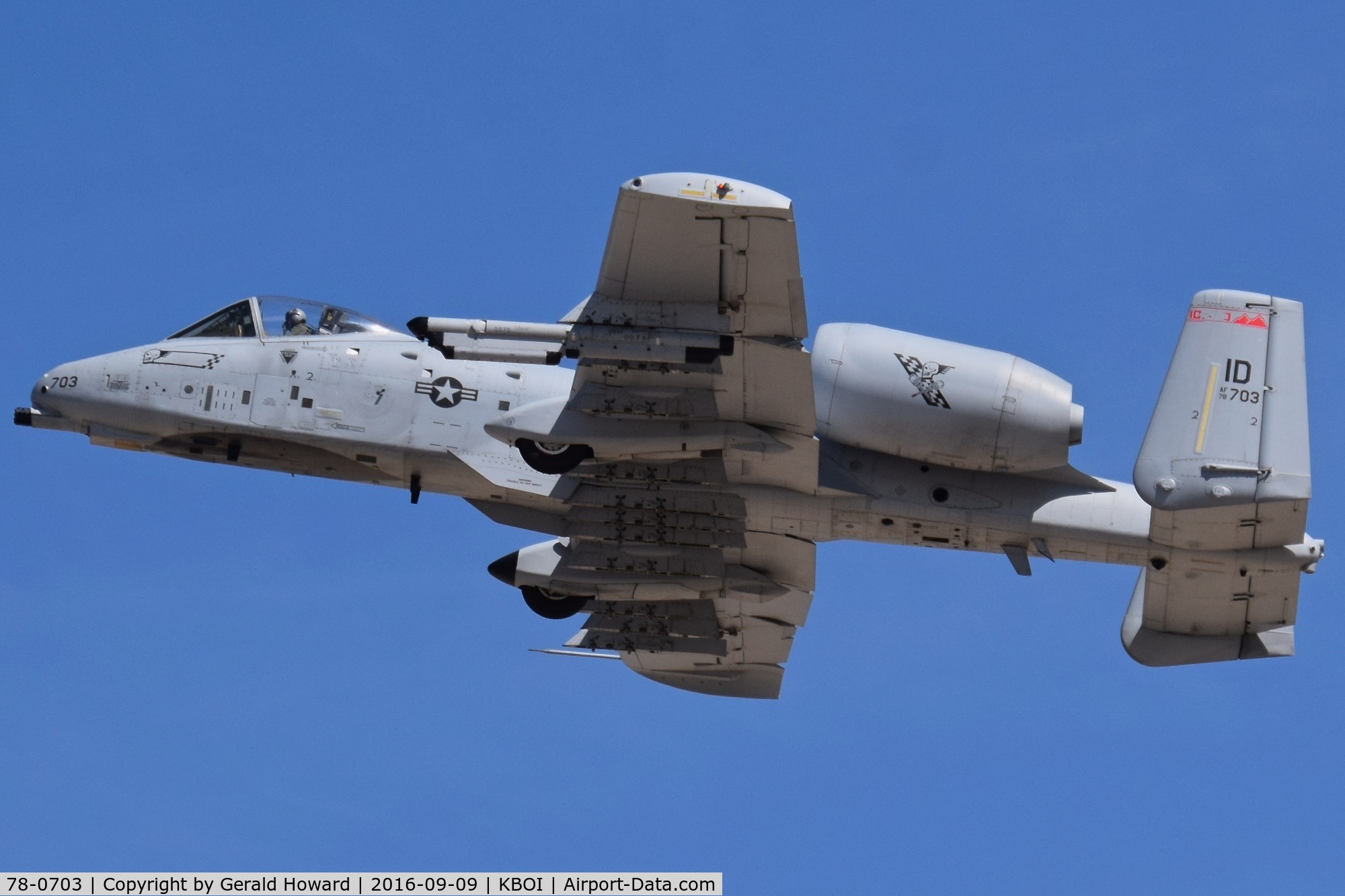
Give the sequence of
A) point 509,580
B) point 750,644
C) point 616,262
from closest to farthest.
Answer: point 616,262 < point 509,580 < point 750,644

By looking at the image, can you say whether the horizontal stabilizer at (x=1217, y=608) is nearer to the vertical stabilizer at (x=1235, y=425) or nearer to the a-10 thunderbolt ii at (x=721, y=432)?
the a-10 thunderbolt ii at (x=721, y=432)

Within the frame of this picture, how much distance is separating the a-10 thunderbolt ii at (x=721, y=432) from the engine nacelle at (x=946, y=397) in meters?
0.03

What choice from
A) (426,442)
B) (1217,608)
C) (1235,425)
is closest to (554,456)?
(426,442)

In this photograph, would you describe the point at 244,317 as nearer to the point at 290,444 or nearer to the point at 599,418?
the point at 290,444

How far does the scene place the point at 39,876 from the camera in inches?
894

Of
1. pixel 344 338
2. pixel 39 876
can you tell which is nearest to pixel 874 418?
pixel 344 338

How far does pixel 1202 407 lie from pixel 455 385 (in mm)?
9013

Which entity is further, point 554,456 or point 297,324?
point 297,324

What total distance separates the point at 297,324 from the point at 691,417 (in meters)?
5.52

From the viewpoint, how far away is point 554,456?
22.7 meters

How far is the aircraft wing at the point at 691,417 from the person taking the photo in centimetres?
1969

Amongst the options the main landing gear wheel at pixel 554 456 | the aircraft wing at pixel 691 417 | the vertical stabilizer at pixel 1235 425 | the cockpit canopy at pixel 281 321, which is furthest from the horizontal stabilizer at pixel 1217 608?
the cockpit canopy at pixel 281 321

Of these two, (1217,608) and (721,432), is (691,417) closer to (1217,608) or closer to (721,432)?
(721,432)

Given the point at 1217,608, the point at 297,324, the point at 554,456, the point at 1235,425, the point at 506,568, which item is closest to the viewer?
the point at 1235,425
